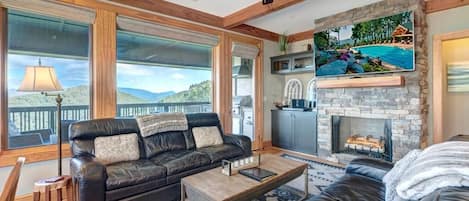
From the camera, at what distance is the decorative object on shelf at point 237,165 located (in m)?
2.35

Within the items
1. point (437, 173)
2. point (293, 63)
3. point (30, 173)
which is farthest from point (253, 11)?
point (30, 173)

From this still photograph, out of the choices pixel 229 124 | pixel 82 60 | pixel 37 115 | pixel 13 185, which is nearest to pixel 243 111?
pixel 229 124

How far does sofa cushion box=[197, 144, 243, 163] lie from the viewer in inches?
124

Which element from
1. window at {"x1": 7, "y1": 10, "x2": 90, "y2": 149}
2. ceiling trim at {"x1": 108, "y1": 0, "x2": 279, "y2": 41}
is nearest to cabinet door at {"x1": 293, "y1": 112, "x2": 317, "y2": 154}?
ceiling trim at {"x1": 108, "y1": 0, "x2": 279, "y2": 41}

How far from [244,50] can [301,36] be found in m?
1.42

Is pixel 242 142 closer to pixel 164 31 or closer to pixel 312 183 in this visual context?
pixel 312 183

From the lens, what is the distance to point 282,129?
5.41m

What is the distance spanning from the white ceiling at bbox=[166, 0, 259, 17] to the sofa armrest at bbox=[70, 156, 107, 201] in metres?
2.69

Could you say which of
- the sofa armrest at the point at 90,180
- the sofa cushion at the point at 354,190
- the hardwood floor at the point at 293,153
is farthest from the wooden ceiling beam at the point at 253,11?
the sofa armrest at the point at 90,180

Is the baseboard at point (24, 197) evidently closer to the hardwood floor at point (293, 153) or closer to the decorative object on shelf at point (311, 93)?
the hardwood floor at point (293, 153)

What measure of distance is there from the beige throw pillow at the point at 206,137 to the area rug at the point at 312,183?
1159 mm

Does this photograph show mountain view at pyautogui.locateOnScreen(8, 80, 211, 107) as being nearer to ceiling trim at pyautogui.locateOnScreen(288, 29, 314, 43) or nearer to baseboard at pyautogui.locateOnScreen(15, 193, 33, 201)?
baseboard at pyautogui.locateOnScreen(15, 193, 33, 201)

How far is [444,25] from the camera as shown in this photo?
360 cm

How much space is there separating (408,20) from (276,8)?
1.94 m
